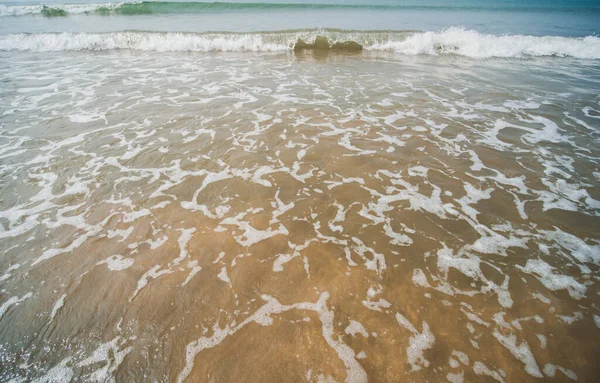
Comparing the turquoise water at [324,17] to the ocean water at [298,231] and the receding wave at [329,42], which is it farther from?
the ocean water at [298,231]

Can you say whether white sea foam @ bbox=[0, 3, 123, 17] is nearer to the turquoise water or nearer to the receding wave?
the turquoise water

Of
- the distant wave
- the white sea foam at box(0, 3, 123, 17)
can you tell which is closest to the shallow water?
the distant wave

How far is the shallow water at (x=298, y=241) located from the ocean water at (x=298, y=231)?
2 centimetres

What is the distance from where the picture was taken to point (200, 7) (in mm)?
26328

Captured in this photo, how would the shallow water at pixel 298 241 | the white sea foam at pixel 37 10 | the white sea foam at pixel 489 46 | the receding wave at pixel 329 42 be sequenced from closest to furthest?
the shallow water at pixel 298 241 < the white sea foam at pixel 489 46 < the receding wave at pixel 329 42 < the white sea foam at pixel 37 10

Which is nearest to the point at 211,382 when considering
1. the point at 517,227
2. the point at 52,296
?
the point at 52,296

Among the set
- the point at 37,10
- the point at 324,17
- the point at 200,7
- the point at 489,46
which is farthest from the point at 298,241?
the point at 37,10

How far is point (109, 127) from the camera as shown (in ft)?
20.4

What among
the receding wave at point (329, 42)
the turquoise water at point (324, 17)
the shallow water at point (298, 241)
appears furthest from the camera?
the turquoise water at point (324, 17)

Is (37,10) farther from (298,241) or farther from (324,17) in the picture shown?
(298,241)

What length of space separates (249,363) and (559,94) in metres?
10.8

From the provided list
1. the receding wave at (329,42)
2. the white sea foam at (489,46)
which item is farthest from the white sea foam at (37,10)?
the white sea foam at (489,46)

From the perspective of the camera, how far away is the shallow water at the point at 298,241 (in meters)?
2.45

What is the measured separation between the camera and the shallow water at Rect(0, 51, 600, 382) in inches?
96.3
